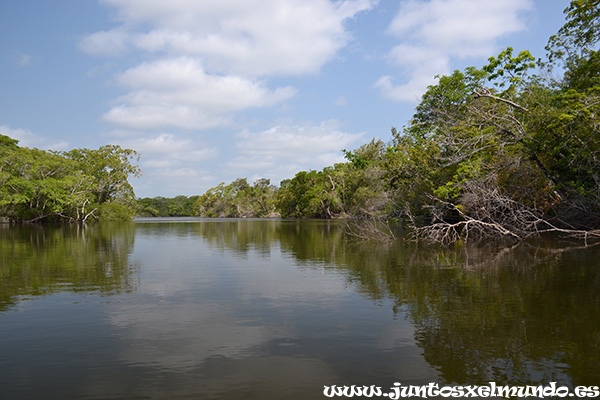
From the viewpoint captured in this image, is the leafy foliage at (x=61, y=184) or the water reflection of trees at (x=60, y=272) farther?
the leafy foliage at (x=61, y=184)

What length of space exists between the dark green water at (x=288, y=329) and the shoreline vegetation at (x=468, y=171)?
303 inches

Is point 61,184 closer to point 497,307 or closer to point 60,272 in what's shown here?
point 60,272

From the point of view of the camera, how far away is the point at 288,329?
7785 mm

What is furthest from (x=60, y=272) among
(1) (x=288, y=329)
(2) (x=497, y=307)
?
(2) (x=497, y=307)

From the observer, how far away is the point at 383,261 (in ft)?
55.3

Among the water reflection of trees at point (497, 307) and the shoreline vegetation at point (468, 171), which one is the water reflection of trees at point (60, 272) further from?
the shoreline vegetation at point (468, 171)

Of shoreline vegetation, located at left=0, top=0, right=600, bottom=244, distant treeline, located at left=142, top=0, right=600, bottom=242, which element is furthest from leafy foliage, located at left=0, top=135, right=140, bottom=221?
distant treeline, located at left=142, top=0, right=600, bottom=242

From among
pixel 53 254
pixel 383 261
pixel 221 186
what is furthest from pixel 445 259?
pixel 221 186

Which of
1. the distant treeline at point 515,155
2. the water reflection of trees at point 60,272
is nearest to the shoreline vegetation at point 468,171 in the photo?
the distant treeline at point 515,155

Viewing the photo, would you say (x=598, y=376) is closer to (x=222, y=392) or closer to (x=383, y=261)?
(x=222, y=392)

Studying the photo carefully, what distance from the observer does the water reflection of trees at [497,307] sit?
5883 millimetres

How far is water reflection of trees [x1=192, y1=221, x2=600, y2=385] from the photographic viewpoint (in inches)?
232

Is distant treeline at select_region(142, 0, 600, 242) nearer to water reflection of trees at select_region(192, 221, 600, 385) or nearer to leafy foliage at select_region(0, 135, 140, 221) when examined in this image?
water reflection of trees at select_region(192, 221, 600, 385)

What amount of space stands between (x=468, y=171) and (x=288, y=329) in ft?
63.1
